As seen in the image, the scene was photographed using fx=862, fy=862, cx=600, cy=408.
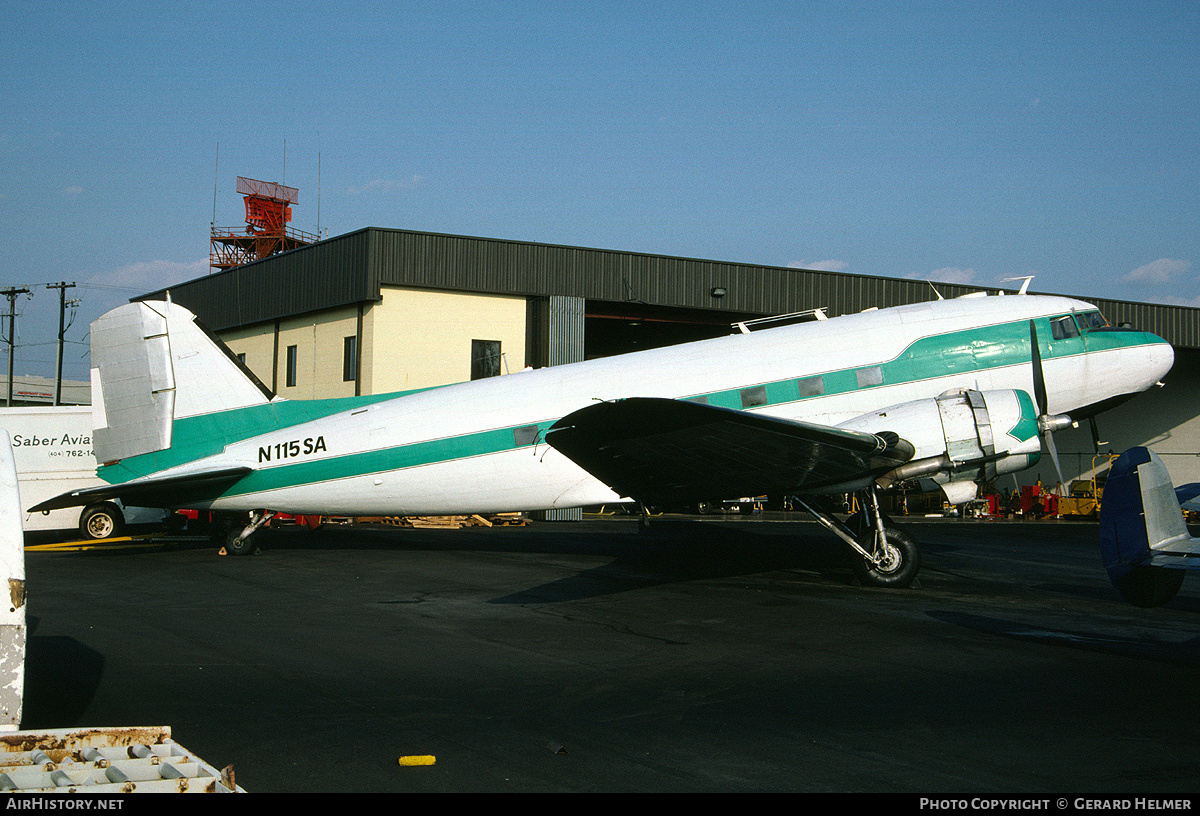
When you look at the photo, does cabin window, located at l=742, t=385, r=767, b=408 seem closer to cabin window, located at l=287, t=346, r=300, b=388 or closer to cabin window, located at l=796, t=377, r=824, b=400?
cabin window, located at l=796, t=377, r=824, b=400

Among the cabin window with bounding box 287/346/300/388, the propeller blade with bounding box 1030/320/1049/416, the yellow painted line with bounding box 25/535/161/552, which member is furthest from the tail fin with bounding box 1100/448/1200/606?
the cabin window with bounding box 287/346/300/388

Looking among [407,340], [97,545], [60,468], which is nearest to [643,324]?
[407,340]

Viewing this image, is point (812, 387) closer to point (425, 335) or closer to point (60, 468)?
point (425, 335)

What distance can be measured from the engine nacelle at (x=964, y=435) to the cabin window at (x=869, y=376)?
110 centimetres

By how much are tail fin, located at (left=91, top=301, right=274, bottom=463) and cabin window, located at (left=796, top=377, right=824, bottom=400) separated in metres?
8.32

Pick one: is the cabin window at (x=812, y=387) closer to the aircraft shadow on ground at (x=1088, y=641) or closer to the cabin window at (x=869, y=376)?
the cabin window at (x=869, y=376)

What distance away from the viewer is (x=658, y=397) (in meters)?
10.3

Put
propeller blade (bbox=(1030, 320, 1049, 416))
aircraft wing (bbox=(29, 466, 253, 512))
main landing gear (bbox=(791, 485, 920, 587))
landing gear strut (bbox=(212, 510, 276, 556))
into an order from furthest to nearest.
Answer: landing gear strut (bbox=(212, 510, 276, 556))
aircraft wing (bbox=(29, 466, 253, 512))
propeller blade (bbox=(1030, 320, 1049, 416))
main landing gear (bbox=(791, 485, 920, 587))

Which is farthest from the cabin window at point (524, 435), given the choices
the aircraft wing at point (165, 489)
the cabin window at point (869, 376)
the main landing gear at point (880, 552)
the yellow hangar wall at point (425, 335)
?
the yellow hangar wall at point (425, 335)

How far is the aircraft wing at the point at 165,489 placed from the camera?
1268cm

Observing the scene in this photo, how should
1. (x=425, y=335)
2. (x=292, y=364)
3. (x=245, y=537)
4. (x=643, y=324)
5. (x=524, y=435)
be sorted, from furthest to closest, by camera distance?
(x=643, y=324) → (x=292, y=364) → (x=425, y=335) → (x=245, y=537) → (x=524, y=435)

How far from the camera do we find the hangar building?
82.9 feet

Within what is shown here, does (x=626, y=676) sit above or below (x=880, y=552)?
below

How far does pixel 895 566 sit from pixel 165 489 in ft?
34.3
